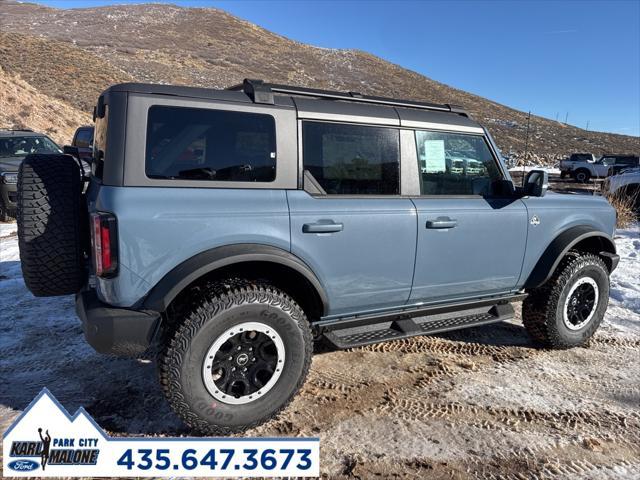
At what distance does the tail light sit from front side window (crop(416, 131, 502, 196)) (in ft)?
6.94

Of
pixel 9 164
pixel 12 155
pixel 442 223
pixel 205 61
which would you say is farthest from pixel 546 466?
pixel 205 61

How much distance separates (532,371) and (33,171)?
3.80 metres

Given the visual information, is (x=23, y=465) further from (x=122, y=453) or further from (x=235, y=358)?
(x=235, y=358)

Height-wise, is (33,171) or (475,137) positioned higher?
(475,137)

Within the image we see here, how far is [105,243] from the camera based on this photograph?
2455mm

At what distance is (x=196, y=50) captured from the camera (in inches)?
1971

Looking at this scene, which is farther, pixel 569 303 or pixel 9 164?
pixel 9 164

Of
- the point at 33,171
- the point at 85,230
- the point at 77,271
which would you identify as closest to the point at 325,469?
the point at 77,271

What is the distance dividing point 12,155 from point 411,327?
31.4 feet

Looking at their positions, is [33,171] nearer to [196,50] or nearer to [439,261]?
[439,261]

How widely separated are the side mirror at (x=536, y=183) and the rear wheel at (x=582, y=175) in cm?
2567

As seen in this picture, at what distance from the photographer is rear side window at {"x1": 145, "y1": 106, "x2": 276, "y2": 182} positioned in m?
2.65

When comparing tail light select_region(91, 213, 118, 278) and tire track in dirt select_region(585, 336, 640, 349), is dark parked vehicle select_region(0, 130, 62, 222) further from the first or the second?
tire track in dirt select_region(585, 336, 640, 349)

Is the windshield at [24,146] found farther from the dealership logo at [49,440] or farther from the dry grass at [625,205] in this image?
the dry grass at [625,205]
